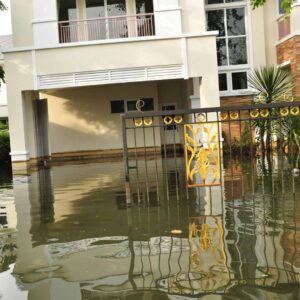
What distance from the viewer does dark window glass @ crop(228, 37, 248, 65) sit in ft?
58.1

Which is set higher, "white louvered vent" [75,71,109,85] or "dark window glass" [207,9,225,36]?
"dark window glass" [207,9,225,36]

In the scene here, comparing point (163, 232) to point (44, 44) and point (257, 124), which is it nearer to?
point (257, 124)

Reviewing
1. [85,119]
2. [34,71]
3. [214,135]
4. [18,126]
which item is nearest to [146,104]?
[85,119]

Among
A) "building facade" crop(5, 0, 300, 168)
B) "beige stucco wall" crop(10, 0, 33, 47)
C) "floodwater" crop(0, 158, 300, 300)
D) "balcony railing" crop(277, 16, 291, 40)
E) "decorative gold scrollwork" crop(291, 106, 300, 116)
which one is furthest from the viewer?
"balcony railing" crop(277, 16, 291, 40)

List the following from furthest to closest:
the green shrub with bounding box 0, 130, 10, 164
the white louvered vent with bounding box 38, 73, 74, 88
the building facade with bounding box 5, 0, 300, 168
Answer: the green shrub with bounding box 0, 130, 10, 164 < the white louvered vent with bounding box 38, 73, 74, 88 < the building facade with bounding box 5, 0, 300, 168

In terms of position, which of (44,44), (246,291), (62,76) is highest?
(44,44)

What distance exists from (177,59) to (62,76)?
366 cm

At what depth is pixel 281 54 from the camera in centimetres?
1678

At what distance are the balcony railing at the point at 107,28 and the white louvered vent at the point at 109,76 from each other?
1694mm

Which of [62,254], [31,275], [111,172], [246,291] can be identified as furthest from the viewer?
[111,172]

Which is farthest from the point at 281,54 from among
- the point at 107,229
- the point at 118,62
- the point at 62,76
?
the point at 107,229

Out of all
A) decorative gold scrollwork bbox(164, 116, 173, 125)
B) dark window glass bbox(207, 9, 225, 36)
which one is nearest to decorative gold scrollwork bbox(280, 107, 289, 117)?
decorative gold scrollwork bbox(164, 116, 173, 125)

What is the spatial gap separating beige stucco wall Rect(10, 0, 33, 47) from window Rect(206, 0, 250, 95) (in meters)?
6.50

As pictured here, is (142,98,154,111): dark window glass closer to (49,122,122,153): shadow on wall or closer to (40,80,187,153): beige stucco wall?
(40,80,187,153): beige stucco wall
